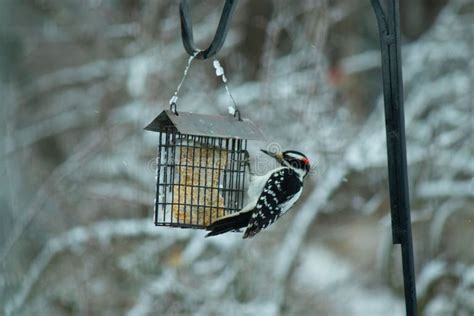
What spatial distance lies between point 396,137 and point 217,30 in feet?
2.33

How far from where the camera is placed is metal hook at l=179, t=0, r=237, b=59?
3840 mm

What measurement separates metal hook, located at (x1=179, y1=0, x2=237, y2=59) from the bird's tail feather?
30.3 inches

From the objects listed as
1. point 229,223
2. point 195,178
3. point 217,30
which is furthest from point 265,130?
point 217,30

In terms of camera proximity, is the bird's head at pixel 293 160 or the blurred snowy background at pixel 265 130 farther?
the blurred snowy background at pixel 265 130

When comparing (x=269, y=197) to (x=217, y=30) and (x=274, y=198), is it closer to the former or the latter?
(x=274, y=198)

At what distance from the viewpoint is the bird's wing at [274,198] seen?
4.54m

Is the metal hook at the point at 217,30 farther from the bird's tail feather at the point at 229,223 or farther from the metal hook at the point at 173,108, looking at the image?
the bird's tail feather at the point at 229,223

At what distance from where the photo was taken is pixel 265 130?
8086 mm

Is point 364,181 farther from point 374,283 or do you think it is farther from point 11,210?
point 11,210

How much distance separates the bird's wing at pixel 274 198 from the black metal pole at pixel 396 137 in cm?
98

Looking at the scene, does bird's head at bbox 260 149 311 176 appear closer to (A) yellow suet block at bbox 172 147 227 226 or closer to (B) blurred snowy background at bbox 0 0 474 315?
(A) yellow suet block at bbox 172 147 227 226

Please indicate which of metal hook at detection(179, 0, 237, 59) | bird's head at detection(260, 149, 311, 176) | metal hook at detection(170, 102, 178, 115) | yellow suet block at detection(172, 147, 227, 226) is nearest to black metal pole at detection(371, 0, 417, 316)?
metal hook at detection(179, 0, 237, 59)

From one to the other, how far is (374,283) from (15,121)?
3.03 m

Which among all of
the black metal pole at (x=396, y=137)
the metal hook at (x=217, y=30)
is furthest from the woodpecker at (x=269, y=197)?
the black metal pole at (x=396, y=137)
